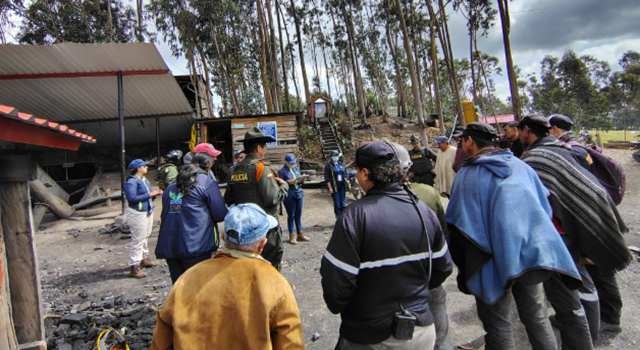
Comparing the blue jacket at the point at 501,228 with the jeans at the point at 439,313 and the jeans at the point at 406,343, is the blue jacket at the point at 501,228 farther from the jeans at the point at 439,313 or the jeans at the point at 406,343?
the jeans at the point at 406,343

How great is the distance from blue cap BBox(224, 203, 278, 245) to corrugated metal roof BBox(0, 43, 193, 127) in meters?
7.45

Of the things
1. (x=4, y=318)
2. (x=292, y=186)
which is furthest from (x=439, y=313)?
(x=292, y=186)

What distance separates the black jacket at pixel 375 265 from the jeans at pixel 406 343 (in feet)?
0.09

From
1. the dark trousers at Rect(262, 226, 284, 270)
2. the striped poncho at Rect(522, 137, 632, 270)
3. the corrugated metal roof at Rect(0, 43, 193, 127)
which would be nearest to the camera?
the striped poncho at Rect(522, 137, 632, 270)

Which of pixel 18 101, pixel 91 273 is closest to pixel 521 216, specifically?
pixel 91 273

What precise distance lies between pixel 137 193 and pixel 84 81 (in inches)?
263

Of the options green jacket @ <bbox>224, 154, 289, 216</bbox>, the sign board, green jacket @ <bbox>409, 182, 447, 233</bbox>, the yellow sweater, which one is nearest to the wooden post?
the yellow sweater

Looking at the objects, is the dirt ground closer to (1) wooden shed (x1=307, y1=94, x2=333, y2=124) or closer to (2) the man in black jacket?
(2) the man in black jacket

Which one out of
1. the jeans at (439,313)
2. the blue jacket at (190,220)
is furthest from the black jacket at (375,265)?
the blue jacket at (190,220)

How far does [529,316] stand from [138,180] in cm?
506

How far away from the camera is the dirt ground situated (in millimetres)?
3328

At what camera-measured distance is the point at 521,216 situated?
204 cm

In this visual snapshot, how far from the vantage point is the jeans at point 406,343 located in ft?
5.32

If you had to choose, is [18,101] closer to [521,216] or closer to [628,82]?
[521,216]
